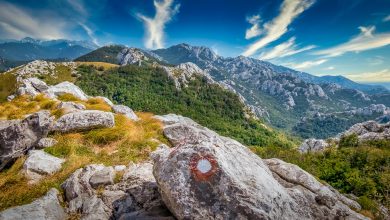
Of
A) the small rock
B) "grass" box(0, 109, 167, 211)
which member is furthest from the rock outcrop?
the small rock

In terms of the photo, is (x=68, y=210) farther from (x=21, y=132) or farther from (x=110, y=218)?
(x=21, y=132)

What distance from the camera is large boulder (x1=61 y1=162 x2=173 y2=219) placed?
35.2 ft

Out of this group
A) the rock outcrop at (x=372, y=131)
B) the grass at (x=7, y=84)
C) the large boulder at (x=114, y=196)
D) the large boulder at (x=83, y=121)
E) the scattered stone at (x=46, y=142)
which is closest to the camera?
the large boulder at (x=114, y=196)

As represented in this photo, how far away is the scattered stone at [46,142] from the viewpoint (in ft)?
57.6

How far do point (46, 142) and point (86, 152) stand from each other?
2.94 meters

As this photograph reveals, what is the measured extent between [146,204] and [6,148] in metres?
10.6

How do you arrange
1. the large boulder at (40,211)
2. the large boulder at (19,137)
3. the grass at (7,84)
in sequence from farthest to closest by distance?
the grass at (7,84), the large boulder at (19,137), the large boulder at (40,211)

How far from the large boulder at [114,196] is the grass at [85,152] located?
2.86 ft

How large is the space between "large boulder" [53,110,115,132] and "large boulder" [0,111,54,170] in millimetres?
2139

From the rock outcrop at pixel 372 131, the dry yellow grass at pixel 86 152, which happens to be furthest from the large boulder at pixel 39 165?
the rock outcrop at pixel 372 131

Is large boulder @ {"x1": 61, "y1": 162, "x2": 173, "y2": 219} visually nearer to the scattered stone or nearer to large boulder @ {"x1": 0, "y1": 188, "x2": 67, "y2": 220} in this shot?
large boulder @ {"x1": 0, "y1": 188, "x2": 67, "y2": 220}

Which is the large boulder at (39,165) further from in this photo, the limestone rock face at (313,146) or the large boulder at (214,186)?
the limestone rock face at (313,146)

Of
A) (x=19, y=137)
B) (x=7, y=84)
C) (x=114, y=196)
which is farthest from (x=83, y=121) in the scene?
(x=7, y=84)

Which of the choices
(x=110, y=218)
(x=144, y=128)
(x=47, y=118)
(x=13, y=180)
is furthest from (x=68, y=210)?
(x=144, y=128)
